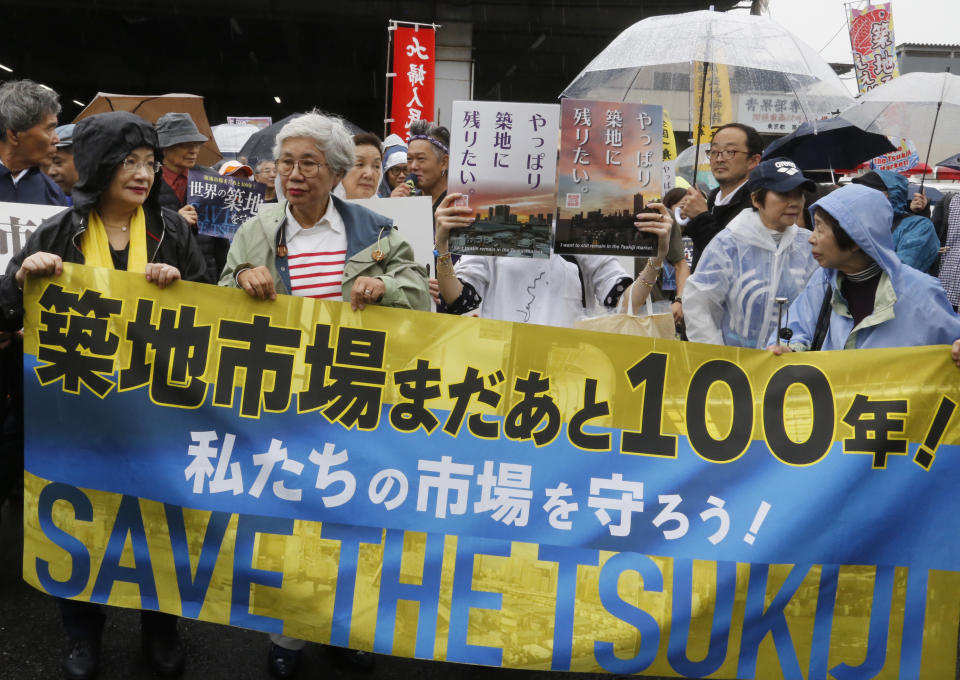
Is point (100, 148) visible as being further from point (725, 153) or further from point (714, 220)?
point (725, 153)

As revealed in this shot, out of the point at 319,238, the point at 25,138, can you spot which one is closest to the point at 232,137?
the point at 25,138

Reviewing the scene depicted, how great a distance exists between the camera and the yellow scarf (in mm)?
3162

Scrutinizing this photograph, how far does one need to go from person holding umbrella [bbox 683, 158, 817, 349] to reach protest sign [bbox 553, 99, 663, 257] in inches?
24.5

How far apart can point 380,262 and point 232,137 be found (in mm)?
7382

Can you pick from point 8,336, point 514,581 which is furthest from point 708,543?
point 8,336

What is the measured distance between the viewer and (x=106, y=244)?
10.5 feet

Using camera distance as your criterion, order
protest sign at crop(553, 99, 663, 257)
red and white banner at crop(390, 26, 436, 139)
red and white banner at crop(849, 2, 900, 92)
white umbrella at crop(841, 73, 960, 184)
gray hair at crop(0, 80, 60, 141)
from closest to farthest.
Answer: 1. protest sign at crop(553, 99, 663, 257)
2. gray hair at crop(0, 80, 60, 141)
3. white umbrella at crop(841, 73, 960, 184)
4. red and white banner at crop(390, 26, 436, 139)
5. red and white banner at crop(849, 2, 900, 92)

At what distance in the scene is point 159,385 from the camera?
3.04 m

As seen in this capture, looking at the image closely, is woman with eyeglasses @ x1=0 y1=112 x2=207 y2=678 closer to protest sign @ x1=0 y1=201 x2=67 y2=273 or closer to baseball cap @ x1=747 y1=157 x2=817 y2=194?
protest sign @ x1=0 y1=201 x2=67 y2=273

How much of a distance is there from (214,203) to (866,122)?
16.4 feet

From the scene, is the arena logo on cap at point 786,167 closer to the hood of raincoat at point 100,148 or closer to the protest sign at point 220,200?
the hood of raincoat at point 100,148

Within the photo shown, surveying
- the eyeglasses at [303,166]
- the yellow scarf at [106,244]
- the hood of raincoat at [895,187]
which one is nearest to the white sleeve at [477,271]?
the eyeglasses at [303,166]

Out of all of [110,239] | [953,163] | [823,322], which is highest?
[953,163]

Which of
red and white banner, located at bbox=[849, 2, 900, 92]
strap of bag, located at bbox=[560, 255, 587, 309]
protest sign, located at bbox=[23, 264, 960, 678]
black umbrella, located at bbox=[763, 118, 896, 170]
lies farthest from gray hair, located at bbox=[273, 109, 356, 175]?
red and white banner, located at bbox=[849, 2, 900, 92]
